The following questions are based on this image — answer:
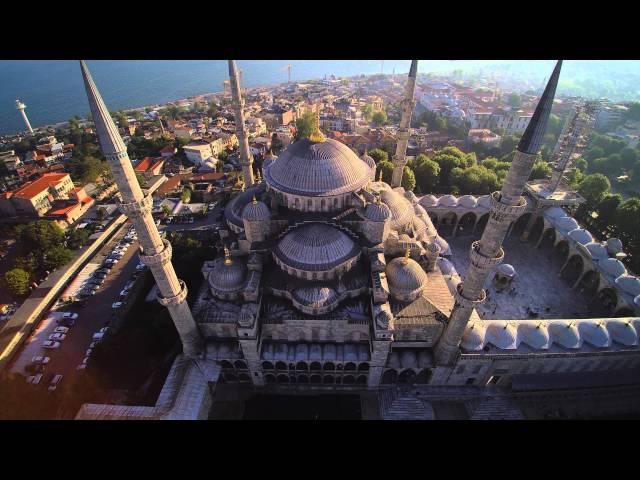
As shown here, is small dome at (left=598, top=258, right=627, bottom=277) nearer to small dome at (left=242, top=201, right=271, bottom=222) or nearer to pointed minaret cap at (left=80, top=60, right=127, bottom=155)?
small dome at (left=242, top=201, right=271, bottom=222)

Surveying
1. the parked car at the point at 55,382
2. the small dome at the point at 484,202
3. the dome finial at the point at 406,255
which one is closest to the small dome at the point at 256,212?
the dome finial at the point at 406,255

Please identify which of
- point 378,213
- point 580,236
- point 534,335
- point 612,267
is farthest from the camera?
point 580,236

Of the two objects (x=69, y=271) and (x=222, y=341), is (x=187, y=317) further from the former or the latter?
(x=69, y=271)

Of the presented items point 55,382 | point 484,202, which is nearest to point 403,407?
point 55,382

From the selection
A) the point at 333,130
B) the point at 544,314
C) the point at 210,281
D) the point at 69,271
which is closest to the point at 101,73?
the point at 333,130

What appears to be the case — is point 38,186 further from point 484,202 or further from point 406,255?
point 484,202

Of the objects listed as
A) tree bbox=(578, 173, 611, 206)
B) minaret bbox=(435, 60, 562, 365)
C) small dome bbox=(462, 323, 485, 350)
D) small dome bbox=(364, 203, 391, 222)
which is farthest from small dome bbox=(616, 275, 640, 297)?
small dome bbox=(364, 203, 391, 222)

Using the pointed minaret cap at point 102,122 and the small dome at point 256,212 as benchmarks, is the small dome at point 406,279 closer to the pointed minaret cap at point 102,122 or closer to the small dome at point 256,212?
the small dome at point 256,212
